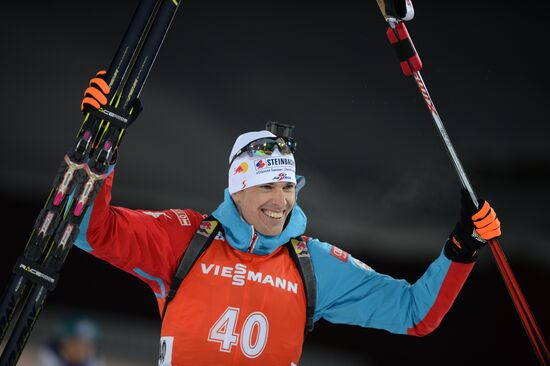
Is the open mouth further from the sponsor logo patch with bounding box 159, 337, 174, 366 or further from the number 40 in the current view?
the sponsor logo patch with bounding box 159, 337, 174, 366

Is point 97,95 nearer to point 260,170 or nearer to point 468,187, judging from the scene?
point 260,170

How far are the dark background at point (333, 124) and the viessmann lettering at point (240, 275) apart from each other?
9.10 ft

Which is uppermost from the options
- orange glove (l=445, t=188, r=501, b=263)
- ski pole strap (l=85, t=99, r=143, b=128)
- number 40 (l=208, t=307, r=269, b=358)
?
orange glove (l=445, t=188, r=501, b=263)

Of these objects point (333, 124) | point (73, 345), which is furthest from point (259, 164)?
point (333, 124)

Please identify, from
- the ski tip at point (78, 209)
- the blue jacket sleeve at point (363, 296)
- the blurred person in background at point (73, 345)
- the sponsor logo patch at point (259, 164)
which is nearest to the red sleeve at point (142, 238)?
the ski tip at point (78, 209)

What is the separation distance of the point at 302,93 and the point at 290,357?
3.17m

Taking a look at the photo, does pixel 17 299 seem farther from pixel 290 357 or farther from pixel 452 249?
pixel 452 249

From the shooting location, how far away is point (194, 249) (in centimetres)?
269

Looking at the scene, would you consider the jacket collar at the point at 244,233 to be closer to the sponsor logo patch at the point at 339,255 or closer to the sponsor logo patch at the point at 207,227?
the sponsor logo patch at the point at 207,227

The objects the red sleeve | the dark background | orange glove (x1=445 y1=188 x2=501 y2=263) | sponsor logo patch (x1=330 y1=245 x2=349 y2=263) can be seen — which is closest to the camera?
the red sleeve

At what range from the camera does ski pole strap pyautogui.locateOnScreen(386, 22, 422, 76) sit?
2.73 meters

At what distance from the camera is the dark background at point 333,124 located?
17.5 ft

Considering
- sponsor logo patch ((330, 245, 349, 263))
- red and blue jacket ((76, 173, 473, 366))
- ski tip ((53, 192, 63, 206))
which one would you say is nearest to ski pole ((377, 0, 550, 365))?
red and blue jacket ((76, 173, 473, 366))

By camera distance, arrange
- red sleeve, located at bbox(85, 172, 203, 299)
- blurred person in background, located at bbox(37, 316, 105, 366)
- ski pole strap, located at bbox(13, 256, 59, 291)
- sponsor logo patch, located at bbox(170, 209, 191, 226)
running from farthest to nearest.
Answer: blurred person in background, located at bbox(37, 316, 105, 366)
sponsor logo patch, located at bbox(170, 209, 191, 226)
red sleeve, located at bbox(85, 172, 203, 299)
ski pole strap, located at bbox(13, 256, 59, 291)
